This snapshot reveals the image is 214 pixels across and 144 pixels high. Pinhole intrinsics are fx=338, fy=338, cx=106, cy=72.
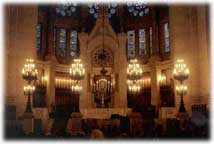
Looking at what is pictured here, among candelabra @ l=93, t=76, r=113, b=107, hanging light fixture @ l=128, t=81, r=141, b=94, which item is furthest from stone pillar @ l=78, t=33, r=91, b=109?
hanging light fixture @ l=128, t=81, r=141, b=94

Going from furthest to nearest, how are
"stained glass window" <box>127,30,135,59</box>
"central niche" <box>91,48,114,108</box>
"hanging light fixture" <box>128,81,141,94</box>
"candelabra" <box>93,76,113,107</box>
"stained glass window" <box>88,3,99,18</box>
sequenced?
"stained glass window" <box>88,3,99,18</box> < "stained glass window" <box>127,30,135,59</box> < "central niche" <box>91,48,114,108</box> < "candelabra" <box>93,76,113,107</box> < "hanging light fixture" <box>128,81,141,94</box>

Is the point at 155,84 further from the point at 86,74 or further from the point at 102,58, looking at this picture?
the point at 86,74

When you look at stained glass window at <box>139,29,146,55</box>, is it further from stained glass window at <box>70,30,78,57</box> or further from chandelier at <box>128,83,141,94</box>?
chandelier at <box>128,83,141,94</box>

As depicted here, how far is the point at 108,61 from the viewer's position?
23578mm

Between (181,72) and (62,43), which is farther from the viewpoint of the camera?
(62,43)

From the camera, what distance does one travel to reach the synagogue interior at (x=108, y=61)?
1526 centimetres

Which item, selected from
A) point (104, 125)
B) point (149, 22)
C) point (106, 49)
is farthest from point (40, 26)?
point (104, 125)

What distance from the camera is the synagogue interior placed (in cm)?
1526

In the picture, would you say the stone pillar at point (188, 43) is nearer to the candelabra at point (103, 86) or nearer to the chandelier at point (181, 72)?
the candelabra at point (103, 86)

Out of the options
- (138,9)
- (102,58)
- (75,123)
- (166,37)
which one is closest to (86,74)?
(102,58)

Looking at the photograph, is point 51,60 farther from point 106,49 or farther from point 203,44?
point 203,44

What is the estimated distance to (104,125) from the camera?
13594mm

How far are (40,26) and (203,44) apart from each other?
13.2 meters

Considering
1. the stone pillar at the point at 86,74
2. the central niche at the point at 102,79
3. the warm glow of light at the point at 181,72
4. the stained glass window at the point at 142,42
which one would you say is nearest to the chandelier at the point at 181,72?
the warm glow of light at the point at 181,72
